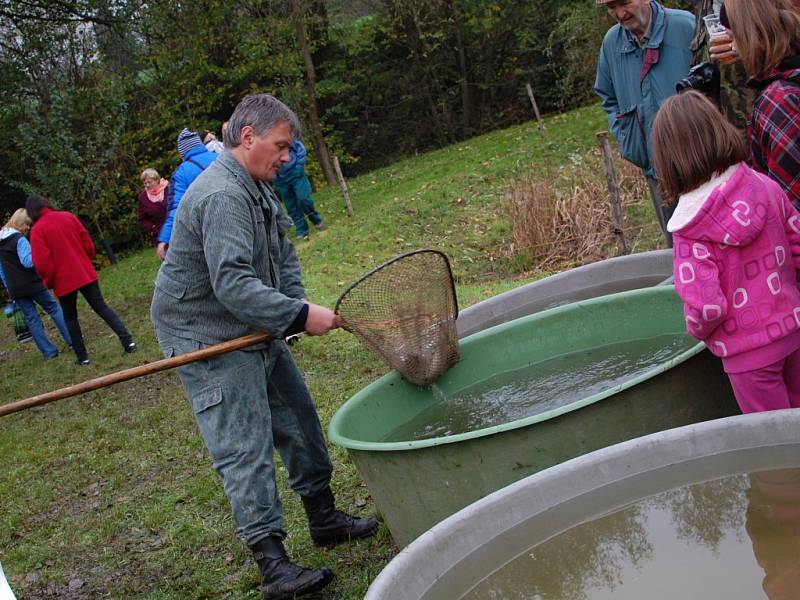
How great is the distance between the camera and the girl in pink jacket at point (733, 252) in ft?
10.4

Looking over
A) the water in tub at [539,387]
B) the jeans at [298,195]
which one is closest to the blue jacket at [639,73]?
the water in tub at [539,387]

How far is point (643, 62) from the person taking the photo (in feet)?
17.4

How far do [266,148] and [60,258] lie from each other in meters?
7.58

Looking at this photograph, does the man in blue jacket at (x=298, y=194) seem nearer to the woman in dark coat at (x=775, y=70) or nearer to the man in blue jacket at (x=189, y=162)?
the man in blue jacket at (x=189, y=162)

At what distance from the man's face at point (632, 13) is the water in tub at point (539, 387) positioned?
1.72 metres

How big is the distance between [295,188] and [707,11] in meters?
10.2

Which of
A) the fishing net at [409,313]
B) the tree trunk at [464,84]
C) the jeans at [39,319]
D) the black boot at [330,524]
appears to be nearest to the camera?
the fishing net at [409,313]

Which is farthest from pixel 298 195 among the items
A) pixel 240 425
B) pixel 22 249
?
pixel 240 425

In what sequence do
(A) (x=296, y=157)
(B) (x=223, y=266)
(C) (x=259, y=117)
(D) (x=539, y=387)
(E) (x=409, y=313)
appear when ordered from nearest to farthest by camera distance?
(B) (x=223, y=266) < (C) (x=259, y=117) < (E) (x=409, y=313) < (D) (x=539, y=387) < (A) (x=296, y=157)

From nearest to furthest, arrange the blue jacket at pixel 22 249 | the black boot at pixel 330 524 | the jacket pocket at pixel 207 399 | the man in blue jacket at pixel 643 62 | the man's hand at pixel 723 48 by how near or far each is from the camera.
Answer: the man's hand at pixel 723 48, the jacket pocket at pixel 207 399, the black boot at pixel 330 524, the man in blue jacket at pixel 643 62, the blue jacket at pixel 22 249

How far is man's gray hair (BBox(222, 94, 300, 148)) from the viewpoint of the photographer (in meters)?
3.78

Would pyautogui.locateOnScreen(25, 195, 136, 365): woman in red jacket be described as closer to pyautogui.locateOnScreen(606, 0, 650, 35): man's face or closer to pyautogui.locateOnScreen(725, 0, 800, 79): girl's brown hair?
pyautogui.locateOnScreen(606, 0, 650, 35): man's face

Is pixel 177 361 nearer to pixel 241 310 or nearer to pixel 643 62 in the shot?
pixel 241 310

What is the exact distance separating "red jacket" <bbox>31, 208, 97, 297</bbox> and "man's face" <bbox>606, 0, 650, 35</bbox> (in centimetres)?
737
